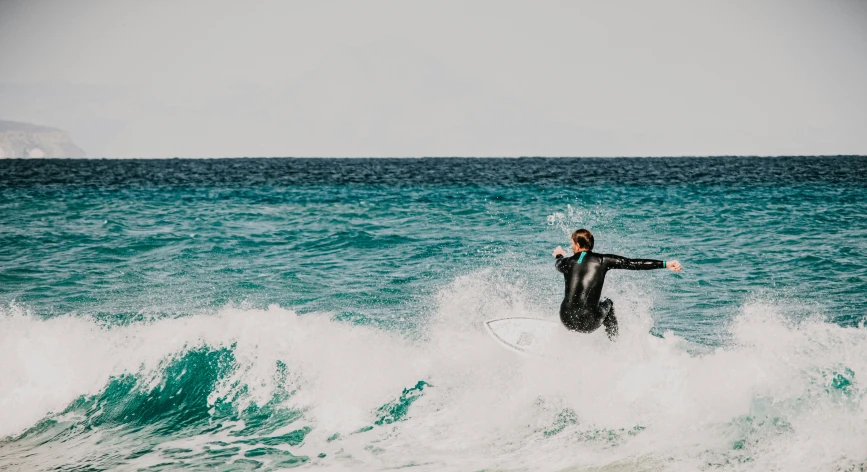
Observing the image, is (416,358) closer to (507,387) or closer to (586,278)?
(507,387)

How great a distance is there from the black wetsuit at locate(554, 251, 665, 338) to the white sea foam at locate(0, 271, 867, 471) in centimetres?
42

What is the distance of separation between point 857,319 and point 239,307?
11200 millimetres

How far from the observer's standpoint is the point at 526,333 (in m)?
8.88

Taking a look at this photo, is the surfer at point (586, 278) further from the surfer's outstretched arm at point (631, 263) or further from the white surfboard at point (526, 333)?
the white surfboard at point (526, 333)

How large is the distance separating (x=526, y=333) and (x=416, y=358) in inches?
68.9

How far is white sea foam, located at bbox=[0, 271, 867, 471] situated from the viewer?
7.01 m

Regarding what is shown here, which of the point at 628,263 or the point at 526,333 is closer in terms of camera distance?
the point at 628,263

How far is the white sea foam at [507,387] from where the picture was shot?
7008mm

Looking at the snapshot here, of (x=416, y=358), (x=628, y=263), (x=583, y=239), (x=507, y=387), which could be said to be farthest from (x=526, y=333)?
(x=628, y=263)

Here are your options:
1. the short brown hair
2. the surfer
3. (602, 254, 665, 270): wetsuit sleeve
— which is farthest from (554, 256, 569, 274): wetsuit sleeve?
(602, 254, 665, 270): wetsuit sleeve

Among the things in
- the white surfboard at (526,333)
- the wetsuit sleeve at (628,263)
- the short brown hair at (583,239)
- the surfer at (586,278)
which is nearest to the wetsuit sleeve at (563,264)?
the surfer at (586,278)

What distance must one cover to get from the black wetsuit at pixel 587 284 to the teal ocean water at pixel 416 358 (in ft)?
1.21

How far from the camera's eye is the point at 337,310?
11.9 m

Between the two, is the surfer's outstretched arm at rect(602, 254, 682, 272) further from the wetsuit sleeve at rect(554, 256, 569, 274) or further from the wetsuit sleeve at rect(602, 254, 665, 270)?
the wetsuit sleeve at rect(554, 256, 569, 274)
